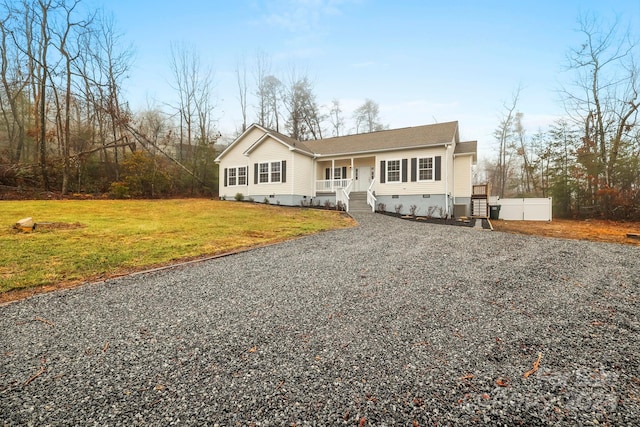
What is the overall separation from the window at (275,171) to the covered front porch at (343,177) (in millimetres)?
2716

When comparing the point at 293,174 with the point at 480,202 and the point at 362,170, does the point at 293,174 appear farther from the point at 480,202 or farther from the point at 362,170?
the point at 480,202

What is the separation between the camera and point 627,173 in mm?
15016

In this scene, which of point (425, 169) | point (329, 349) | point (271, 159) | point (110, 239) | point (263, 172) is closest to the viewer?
point (329, 349)

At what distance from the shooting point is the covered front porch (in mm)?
17330

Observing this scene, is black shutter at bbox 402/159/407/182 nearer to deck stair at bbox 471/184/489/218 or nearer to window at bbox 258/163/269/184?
deck stair at bbox 471/184/489/218

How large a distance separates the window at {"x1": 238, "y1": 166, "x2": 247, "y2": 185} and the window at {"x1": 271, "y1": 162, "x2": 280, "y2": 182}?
9.09 ft

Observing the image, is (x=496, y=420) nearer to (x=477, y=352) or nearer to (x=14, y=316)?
(x=477, y=352)

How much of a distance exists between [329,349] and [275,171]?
1661 centimetres

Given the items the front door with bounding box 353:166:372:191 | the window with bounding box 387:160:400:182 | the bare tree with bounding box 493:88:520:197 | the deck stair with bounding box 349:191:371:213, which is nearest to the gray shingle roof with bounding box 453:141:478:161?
the window with bounding box 387:160:400:182

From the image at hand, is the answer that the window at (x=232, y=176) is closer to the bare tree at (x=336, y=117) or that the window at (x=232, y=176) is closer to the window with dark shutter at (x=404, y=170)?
the window with dark shutter at (x=404, y=170)

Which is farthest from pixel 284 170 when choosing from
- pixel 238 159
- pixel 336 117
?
pixel 336 117

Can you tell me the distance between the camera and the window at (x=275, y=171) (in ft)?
59.7

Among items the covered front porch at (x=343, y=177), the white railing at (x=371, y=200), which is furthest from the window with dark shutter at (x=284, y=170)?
the white railing at (x=371, y=200)

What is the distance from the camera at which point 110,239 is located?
7.10 metres
